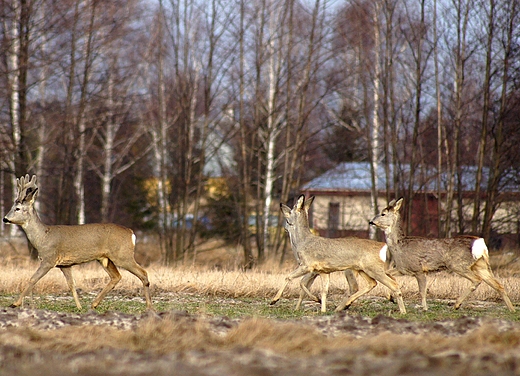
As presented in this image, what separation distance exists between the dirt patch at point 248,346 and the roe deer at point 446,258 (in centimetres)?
Result: 436

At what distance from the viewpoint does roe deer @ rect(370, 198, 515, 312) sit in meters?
13.5

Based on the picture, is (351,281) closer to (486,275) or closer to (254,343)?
(486,275)

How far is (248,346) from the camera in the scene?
291 inches

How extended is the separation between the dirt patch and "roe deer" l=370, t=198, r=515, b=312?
4358 millimetres

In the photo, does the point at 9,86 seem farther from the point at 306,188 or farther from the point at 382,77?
the point at 306,188

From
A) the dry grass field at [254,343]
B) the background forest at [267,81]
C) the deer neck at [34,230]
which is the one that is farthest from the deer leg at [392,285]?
the background forest at [267,81]

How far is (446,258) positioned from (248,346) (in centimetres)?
717

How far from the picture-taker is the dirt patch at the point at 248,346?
5.84 metres

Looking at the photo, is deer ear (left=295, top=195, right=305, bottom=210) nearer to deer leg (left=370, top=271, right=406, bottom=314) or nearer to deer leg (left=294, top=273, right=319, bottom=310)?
deer leg (left=294, top=273, right=319, bottom=310)

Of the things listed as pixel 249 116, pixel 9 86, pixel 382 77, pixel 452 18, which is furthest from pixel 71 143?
pixel 452 18

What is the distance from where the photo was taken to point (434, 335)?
26.2ft

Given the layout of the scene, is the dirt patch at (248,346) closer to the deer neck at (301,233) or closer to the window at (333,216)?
the deer neck at (301,233)

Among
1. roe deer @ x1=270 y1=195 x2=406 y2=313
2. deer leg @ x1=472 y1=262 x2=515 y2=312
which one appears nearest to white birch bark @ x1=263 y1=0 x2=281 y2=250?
deer leg @ x1=472 y1=262 x2=515 y2=312

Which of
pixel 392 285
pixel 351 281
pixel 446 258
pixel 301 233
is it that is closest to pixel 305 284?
pixel 351 281
